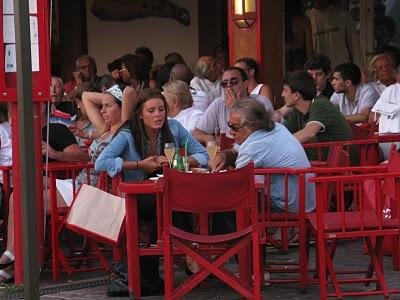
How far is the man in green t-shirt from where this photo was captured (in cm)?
922

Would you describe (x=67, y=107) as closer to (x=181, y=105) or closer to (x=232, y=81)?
(x=181, y=105)

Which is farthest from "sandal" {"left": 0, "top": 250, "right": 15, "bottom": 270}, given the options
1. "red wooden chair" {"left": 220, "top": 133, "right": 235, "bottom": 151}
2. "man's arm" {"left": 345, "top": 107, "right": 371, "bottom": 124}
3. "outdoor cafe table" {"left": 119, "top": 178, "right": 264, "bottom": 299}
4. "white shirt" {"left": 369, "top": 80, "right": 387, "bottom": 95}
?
"white shirt" {"left": 369, "top": 80, "right": 387, "bottom": 95}

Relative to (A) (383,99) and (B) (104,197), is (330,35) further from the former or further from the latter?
(B) (104,197)

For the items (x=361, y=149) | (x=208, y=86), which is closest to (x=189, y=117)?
(x=208, y=86)

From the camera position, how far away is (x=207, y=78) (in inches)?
472

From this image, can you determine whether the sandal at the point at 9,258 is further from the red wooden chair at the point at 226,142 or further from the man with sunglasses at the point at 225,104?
the man with sunglasses at the point at 225,104

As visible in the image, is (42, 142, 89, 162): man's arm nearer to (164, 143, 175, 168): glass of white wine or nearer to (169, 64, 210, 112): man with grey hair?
(164, 143, 175, 168): glass of white wine

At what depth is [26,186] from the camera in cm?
534

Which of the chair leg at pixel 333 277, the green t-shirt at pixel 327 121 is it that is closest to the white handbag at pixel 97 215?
the chair leg at pixel 333 277

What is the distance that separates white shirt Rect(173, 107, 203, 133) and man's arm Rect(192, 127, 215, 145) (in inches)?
2.4

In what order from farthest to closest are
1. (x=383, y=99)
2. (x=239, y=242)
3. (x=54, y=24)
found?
(x=54, y=24), (x=383, y=99), (x=239, y=242)

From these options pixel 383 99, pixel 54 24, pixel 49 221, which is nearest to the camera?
pixel 49 221

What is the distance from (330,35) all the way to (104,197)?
19.0 ft

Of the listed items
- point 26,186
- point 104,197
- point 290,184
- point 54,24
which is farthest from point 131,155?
point 54,24
